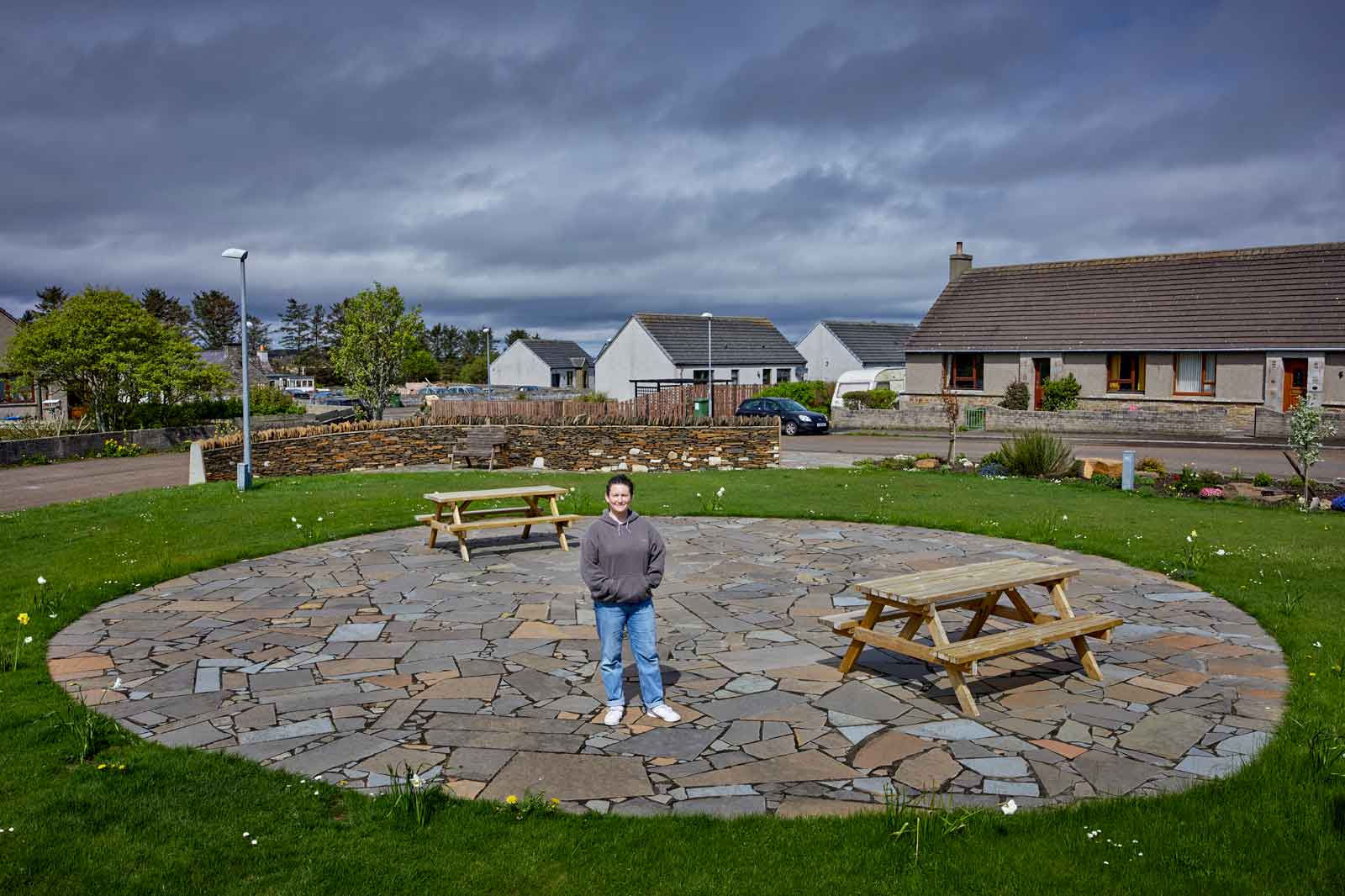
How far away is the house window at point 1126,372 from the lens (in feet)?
128

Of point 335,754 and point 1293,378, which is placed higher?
point 1293,378

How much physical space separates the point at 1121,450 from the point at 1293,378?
12.0 meters

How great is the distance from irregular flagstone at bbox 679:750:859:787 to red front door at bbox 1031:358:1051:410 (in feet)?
125

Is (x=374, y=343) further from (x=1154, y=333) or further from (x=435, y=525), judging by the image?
(x=1154, y=333)

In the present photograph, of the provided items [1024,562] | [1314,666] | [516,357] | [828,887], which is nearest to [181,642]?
[828,887]

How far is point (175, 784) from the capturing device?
5.11 meters

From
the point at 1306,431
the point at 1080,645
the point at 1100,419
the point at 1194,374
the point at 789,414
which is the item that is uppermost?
the point at 1194,374

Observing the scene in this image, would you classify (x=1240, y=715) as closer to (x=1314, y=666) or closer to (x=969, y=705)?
(x=1314, y=666)

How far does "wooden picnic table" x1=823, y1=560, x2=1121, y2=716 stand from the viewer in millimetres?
6375

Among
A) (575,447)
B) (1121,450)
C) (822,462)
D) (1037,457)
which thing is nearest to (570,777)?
(1037,457)

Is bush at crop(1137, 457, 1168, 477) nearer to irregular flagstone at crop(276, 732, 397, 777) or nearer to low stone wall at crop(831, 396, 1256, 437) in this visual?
low stone wall at crop(831, 396, 1256, 437)

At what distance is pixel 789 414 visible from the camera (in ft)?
126

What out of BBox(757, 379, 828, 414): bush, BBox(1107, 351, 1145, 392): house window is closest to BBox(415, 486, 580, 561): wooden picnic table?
BBox(757, 379, 828, 414): bush

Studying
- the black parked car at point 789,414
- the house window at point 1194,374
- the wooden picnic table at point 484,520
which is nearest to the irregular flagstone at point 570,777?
the wooden picnic table at point 484,520
